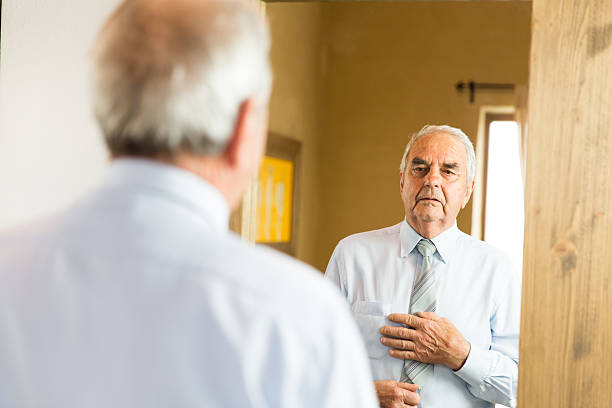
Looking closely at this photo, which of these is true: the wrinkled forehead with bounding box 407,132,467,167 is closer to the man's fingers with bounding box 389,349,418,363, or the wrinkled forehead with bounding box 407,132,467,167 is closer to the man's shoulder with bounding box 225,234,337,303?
the man's fingers with bounding box 389,349,418,363

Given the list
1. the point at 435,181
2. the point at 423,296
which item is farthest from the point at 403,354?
the point at 435,181

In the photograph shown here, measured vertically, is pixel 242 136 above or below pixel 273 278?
above

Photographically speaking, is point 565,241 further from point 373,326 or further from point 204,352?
point 204,352

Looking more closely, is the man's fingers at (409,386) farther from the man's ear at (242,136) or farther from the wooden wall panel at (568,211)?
the man's ear at (242,136)

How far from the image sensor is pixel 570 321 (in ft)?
4.66

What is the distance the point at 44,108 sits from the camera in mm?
1725

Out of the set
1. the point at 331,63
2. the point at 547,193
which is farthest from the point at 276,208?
the point at 547,193

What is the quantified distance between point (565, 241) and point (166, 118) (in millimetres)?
1120

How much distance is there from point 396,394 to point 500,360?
11.2 inches

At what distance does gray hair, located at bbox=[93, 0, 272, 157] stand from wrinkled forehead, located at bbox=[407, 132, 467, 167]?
139 centimetres

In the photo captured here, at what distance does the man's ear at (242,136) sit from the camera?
57cm

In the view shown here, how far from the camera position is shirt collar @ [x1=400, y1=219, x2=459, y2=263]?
188 centimetres

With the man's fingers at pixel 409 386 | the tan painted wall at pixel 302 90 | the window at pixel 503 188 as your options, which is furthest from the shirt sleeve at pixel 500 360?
the window at pixel 503 188

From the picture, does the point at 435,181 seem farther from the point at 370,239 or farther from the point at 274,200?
the point at 274,200
